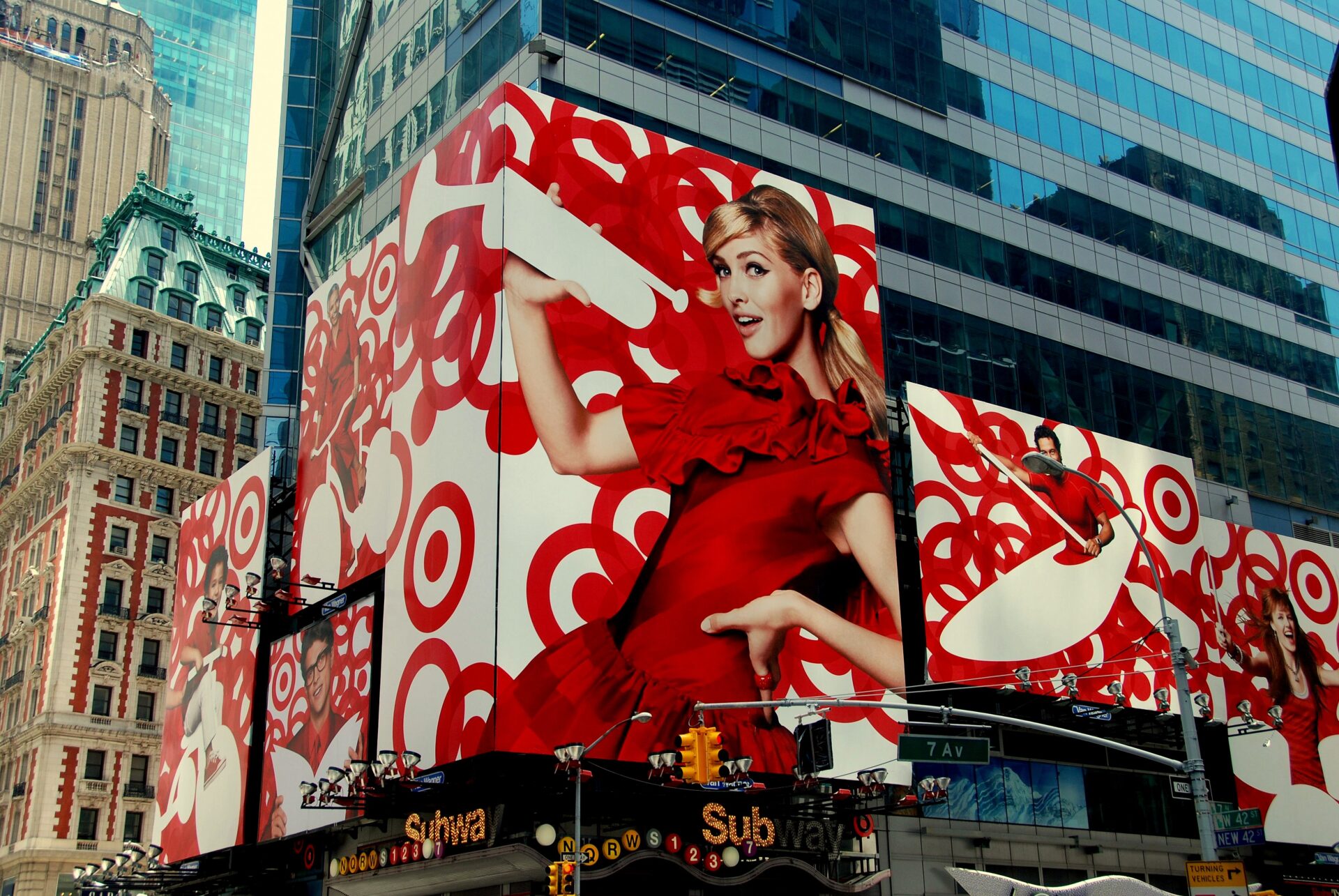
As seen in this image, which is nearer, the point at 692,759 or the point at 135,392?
the point at 692,759

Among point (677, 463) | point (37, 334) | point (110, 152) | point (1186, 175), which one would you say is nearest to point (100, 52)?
point (110, 152)

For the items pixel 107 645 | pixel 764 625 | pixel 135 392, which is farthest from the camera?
pixel 135 392

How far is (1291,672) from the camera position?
57.6 m

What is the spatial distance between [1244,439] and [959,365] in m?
19.2

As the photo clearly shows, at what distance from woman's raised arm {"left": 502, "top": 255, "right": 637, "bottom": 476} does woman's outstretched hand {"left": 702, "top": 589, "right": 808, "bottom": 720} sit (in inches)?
210

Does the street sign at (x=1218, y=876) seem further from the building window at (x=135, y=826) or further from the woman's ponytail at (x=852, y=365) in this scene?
the building window at (x=135, y=826)

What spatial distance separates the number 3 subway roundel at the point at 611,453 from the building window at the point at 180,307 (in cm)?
5418

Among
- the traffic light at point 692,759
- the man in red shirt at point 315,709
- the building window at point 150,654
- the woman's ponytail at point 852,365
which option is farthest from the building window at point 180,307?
the traffic light at point 692,759

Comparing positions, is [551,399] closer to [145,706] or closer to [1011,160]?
[1011,160]

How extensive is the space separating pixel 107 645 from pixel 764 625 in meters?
57.3

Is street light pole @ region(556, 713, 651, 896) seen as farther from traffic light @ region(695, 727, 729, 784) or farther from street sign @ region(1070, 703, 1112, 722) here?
street sign @ region(1070, 703, 1112, 722)

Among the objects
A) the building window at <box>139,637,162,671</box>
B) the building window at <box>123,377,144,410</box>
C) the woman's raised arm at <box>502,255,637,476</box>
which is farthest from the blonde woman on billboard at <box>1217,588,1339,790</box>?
the building window at <box>123,377,144,410</box>

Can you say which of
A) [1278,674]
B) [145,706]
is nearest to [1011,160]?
[1278,674]

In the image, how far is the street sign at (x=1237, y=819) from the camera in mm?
28781
